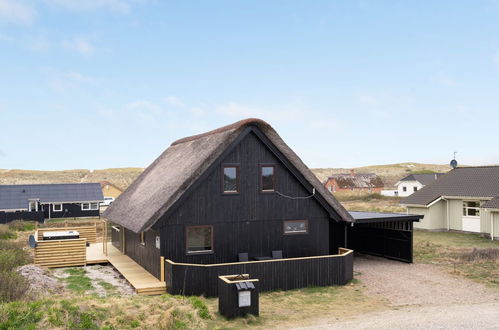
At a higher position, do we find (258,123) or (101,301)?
(258,123)

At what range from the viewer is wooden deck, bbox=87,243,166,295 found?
58.2ft

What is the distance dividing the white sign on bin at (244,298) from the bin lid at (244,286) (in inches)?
4.9

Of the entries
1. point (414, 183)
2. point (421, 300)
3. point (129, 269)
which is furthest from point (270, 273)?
point (414, 183)

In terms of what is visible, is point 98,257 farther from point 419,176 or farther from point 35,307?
point 419,176

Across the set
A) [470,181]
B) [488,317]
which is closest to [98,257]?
[488,317]

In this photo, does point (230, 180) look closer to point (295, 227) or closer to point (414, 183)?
point (295, 227)

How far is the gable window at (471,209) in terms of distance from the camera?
37.0 m

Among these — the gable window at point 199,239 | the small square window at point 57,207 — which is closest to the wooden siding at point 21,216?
the small square window at point 57,207

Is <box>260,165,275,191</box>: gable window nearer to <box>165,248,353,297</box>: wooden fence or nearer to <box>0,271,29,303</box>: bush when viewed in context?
<box>165,248,353,297</box>: wooden fence

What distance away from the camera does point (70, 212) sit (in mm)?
58000

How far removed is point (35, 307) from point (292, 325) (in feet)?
22.7

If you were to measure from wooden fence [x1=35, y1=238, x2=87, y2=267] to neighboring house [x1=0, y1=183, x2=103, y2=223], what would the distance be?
3178 cm

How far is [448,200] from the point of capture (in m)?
39.3

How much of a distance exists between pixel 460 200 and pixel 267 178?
23792mm
